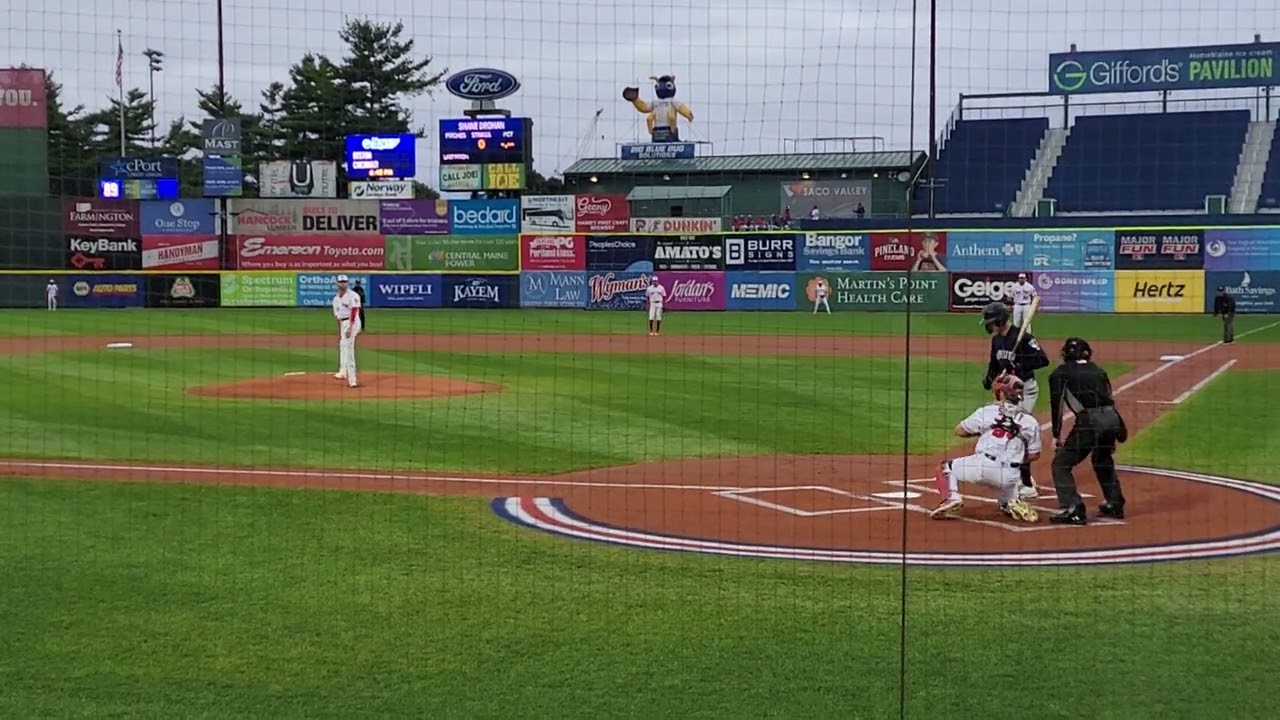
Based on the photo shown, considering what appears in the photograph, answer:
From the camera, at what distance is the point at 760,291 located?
1746 inches

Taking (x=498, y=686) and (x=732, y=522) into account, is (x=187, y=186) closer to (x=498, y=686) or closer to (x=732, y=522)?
(x=732, y=522)

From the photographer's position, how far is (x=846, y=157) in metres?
55.7

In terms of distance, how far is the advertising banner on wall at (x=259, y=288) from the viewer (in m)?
46.2

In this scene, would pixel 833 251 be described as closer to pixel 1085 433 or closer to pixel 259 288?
pixel 259 288

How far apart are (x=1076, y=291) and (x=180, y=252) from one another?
30.3 meters

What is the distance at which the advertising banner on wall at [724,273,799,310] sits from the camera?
4388 centimetres

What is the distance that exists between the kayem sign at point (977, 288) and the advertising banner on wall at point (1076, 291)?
2.30 feet

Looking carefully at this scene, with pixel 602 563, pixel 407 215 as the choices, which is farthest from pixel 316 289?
pixel 602 563

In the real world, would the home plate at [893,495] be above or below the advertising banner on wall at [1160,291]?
below

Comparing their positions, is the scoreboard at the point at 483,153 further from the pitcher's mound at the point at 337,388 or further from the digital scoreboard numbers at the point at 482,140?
the pitcher's mound at the point at 337,388

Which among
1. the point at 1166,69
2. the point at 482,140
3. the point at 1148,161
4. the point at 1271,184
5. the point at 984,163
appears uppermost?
the point at 1166,69

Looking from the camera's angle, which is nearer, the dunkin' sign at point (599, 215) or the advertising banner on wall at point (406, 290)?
the advertising banner on wall at point (406, 290)

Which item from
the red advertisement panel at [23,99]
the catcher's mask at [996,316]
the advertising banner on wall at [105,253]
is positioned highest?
the red advertisement panel at [23,99]

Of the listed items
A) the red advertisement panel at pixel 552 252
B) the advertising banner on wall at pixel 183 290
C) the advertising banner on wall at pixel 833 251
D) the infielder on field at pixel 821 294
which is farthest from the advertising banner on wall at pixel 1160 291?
the advertising banner on wall at pixel 183 290
